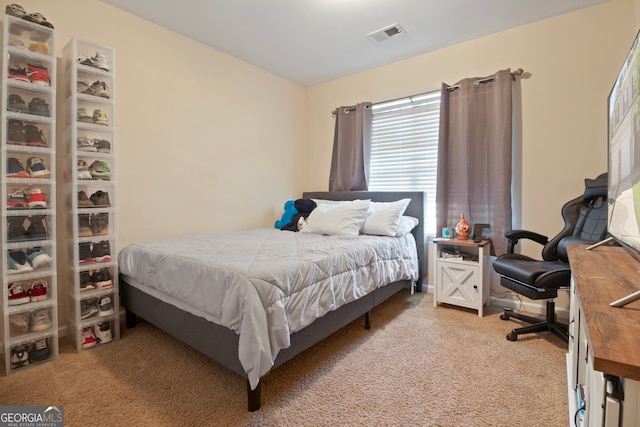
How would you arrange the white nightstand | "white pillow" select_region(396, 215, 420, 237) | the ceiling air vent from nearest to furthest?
the white nightstand < the ceiling air vent < "white pillow" select_region(396, 215, 420, 237)

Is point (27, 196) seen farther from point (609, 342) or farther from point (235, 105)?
point (609, 342)

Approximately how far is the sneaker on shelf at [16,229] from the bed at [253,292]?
0.58m

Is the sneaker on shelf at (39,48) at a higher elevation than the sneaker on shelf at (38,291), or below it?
higher

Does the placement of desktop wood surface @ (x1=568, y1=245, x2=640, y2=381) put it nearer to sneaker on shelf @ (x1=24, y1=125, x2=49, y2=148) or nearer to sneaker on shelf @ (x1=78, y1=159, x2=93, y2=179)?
sneaker on shelf @ (x1=78, y1=159, x2=93, y2=179)

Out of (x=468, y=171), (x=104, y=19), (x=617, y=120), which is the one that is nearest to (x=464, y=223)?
(x=468, y=171)

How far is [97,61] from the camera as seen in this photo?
6.93ft

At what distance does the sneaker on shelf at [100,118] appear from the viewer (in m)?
2.11

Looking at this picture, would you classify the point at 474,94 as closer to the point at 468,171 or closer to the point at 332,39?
the point at 468,171

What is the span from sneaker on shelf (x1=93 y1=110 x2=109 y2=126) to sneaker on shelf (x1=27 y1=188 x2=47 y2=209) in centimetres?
59

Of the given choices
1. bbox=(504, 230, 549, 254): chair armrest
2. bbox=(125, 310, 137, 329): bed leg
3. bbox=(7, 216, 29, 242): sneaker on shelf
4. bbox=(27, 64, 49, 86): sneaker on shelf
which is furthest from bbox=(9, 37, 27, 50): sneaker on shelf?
bbox=(504, 230, 549, 254): chair armrest

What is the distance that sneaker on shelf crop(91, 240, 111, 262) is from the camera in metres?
2.13

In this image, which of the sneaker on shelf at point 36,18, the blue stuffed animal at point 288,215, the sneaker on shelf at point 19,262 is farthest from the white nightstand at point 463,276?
the sneaker on shelf at point 36,18

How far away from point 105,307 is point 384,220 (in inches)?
92.8

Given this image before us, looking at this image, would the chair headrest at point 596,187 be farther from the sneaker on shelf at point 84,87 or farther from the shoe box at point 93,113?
the sneaker on shelf at point 84,87
